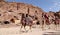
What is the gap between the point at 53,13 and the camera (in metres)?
86.0

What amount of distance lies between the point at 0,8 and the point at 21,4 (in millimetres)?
16351

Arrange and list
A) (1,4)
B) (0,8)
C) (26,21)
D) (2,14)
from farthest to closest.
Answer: (1,4) < (0,8) < (2,14) < (26,21)

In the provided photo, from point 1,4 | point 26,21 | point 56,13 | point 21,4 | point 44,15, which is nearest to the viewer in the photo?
point 26,21

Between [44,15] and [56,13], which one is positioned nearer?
[44,15]

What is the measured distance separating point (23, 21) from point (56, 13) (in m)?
68.0

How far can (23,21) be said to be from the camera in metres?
15.6

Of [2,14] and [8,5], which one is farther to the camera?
[8,5]

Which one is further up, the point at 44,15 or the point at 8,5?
the point at 8,5

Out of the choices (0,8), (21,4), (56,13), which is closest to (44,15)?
(0,8)

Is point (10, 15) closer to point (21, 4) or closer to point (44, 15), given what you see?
point (21, 4)

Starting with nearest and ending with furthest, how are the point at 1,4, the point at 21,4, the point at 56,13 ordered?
1. the point at 1,4
2. the point at 21,4
3. the point at 56,13

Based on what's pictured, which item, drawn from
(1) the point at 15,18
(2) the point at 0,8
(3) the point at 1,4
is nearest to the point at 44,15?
(1) the point at 15,18

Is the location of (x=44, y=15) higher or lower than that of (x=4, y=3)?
lower

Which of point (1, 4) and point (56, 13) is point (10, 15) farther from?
point (56, 13)
